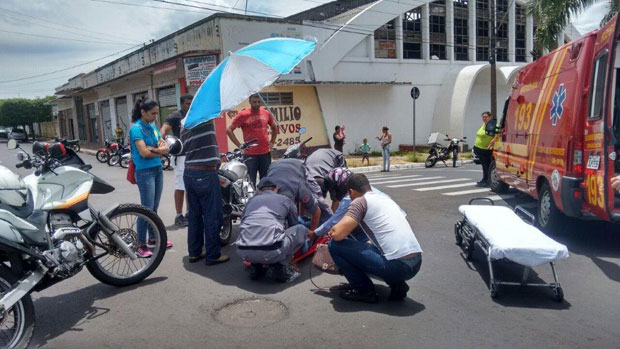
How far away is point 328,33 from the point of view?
71.1 feet

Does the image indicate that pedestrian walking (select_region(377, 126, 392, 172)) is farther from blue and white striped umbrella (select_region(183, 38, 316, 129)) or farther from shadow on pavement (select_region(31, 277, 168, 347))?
shadow on pavement (select_region(31, 277, 168, 347))

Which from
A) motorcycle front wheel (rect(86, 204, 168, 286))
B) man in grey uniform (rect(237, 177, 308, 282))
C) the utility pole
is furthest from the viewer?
the utility pole

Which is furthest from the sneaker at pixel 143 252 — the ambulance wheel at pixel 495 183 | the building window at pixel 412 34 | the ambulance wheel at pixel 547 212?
the building window at pixel 412 34

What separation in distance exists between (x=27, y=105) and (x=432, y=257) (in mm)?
66723

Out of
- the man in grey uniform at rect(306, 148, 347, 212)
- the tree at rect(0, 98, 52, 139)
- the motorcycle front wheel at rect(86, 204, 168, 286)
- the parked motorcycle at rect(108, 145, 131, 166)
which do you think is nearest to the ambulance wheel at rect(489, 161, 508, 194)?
the man in grey uniform at rect(306, 148, 347, 212)

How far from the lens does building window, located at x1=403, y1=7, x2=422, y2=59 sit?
Answer: 24.2 metres

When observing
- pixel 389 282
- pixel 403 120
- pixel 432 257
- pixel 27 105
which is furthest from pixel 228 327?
pixel 27 105

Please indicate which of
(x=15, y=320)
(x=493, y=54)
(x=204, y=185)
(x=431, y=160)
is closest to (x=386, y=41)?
(x=493, y=54)

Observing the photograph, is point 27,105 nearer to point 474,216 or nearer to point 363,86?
point 363,86

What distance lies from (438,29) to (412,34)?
193 cm

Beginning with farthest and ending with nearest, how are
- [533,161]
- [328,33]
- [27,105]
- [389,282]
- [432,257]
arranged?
[27,105]
[328,33]
[533,161]
[432,257]
[389,282]

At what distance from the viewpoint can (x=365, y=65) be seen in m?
22.9

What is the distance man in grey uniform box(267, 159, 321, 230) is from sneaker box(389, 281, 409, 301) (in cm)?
144

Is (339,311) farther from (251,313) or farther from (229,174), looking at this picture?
(229,174)
